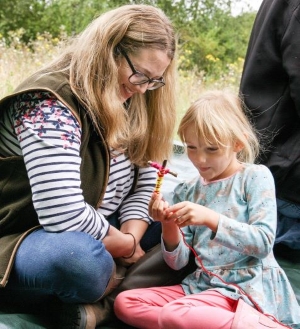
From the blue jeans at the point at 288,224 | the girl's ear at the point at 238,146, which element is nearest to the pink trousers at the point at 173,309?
the girl's ear at the point at 238,146

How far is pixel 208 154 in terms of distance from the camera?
1.71 metres

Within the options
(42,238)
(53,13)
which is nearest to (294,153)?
(42,238)

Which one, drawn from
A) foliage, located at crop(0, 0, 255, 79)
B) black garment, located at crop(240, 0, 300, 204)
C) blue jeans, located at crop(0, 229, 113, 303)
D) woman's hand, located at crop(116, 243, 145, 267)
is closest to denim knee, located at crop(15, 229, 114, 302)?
blue jeans, located at crop(0, 229, 113, 303)

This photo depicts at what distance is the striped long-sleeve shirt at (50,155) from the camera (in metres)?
1.56

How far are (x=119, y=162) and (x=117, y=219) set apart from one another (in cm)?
21

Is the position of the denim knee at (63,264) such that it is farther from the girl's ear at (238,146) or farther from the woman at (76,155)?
the girl's ear at (238,146)

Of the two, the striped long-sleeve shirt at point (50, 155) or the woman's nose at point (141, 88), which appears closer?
the striped long-sleeve shirt at point (50, 155)

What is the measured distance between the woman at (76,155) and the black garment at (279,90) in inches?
16.6

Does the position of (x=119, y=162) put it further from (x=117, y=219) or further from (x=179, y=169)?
(x=179, y=169)

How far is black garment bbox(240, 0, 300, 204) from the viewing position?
205 cm

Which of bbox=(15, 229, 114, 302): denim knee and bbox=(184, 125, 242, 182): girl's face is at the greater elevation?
bbox=(184, 125, 242, 182): girl's face

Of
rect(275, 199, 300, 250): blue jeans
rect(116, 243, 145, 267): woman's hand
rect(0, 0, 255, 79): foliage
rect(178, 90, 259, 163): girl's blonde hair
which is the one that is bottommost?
rect(0, 0, 255, 79): foliage

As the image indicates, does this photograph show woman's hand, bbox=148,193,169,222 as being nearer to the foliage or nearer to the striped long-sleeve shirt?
the striped long-sleeve shirt

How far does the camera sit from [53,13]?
852 centimetres
